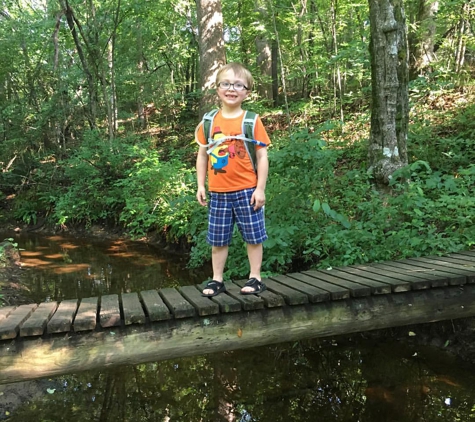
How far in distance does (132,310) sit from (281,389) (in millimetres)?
1631

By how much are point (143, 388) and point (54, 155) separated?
14.2 metres

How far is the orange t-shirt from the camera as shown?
3.13 metres

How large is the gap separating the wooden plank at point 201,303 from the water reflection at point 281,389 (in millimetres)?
998

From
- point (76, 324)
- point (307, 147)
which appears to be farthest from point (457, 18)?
point (76, 324)

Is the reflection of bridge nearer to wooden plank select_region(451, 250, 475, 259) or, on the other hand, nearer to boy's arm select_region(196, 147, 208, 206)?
wooden plank select_region(451, 250, 475, 259)

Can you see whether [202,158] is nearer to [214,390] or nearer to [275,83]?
[214,390]

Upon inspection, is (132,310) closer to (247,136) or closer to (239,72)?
(247,136)

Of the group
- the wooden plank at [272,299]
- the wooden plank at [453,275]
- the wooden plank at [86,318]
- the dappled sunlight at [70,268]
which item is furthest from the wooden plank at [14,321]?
the dappled sunlight at [70,268]

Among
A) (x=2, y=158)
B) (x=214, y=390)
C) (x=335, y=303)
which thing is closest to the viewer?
(x=335, y=303)

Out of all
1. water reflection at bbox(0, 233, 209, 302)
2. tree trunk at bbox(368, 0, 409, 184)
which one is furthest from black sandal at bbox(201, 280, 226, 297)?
tree trunk at bbox(368, 0, 409, 184)

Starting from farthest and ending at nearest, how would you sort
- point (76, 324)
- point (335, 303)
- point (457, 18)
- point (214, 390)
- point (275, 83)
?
Result: 1. point (275, 83)
2. point (457, 18)
3. point (214, 390)
4. point (335, 303)
5. point (76, 324)

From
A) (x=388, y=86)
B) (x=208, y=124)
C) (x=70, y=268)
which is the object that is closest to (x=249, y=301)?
(x=208, y=124)

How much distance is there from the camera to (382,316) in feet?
10.8

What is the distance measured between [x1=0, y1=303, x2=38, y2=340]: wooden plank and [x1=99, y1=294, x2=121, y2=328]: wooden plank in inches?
19.7
